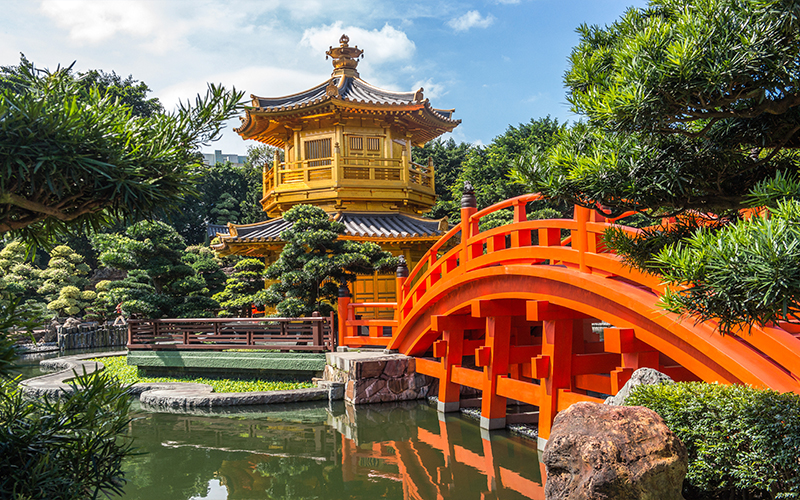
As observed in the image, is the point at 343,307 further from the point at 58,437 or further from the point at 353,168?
the point at 58,437

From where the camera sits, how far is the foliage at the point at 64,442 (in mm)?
2621

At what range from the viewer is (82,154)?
2.69 m

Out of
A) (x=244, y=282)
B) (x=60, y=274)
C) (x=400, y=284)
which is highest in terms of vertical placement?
(x=60, y=274)

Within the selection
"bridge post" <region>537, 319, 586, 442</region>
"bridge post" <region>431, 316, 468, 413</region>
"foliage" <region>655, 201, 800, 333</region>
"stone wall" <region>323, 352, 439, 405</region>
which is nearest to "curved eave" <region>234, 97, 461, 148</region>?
"stone wall" <region>323, 352, 439, 405</region>

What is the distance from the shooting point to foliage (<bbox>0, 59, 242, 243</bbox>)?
2539mm

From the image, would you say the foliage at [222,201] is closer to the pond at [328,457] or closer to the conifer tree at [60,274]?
the conifer tree at [60,274]

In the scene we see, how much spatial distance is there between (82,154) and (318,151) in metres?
14.0

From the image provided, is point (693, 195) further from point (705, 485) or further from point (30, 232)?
point (30, 232)

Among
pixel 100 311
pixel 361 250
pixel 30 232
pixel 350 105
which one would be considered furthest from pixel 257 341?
pixel 100 311

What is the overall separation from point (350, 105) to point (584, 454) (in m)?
13.1

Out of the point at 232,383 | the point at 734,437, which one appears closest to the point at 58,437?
A: the point at 734,437

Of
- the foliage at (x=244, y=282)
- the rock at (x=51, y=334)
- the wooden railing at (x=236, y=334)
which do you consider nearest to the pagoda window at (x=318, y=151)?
the foliage at (x=244, y=282)

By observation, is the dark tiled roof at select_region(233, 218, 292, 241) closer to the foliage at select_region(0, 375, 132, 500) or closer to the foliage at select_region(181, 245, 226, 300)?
the foliage at select_region(181, 245, 226, 300)

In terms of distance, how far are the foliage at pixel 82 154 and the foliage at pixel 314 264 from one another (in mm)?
9044
